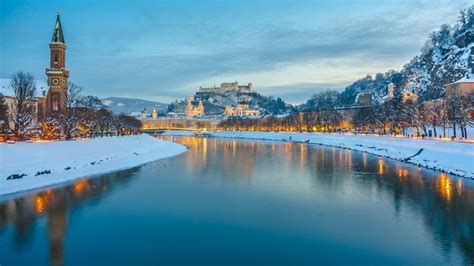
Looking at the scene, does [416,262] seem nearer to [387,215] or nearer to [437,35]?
[387,215]

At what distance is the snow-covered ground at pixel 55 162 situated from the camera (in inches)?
1021

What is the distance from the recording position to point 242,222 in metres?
17.5

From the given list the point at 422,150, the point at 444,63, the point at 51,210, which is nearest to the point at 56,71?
the point at 422,150

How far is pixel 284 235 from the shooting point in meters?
15.6

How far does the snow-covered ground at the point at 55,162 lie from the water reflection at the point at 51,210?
5.98 ft

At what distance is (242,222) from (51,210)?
8.64m

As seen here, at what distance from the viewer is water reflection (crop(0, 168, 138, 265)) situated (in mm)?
14784

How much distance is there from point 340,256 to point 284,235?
2.78m

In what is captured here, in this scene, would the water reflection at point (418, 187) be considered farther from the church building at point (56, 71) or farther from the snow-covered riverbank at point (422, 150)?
the church building at point (56, 71)

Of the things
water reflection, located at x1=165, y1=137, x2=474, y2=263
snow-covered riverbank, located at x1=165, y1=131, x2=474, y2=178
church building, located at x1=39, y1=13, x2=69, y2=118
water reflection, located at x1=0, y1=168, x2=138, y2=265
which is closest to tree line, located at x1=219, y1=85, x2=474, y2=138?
snow-covered riverbank, located at x1=165, y1=131, x2=474, y2=178

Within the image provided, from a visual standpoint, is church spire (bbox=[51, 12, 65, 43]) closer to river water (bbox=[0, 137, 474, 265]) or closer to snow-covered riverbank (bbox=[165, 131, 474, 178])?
snow-covered riverbank (bbox=[165, 131, 474, 178])

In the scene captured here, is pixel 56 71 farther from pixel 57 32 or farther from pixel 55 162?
pixel 55 162

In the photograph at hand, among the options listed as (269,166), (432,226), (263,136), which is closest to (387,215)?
(432,226)

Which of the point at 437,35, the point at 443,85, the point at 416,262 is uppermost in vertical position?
the point at 437,35
